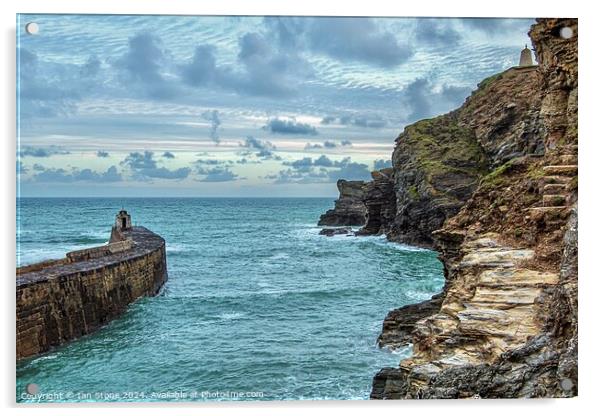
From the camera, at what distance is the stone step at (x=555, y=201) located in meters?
8.82

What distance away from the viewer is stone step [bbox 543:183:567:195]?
883 centimetres

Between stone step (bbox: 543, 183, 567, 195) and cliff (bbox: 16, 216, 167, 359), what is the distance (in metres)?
7.63

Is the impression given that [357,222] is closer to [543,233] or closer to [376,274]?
[376,274]

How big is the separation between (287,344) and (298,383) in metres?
1.35

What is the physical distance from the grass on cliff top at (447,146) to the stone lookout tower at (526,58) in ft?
6.30

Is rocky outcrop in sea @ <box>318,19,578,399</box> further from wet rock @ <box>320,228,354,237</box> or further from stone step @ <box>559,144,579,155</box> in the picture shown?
wet rock @ <box>320,228,354,237</box>

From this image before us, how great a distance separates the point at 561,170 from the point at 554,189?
0.92ft

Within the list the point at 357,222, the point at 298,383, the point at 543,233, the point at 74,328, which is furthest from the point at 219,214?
the point at 357,222

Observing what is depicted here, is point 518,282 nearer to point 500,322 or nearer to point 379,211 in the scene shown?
point 500,322

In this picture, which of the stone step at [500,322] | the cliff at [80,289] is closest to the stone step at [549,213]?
the stone step at [500,322]

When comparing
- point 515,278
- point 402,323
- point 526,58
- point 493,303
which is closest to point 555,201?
point 515,278

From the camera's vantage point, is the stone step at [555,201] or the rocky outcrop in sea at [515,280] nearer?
the rocky outcrop in sea at [515,280]

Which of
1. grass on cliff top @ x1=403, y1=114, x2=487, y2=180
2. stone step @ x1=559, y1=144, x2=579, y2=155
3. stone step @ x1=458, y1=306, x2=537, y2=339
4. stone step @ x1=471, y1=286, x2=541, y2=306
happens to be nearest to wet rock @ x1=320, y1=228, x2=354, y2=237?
grass on cliff top @ x1=403, y1=114, x2=487, y2=180

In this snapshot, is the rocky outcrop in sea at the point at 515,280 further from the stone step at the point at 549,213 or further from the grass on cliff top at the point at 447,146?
the grass on cliff top at the point at 447,146
